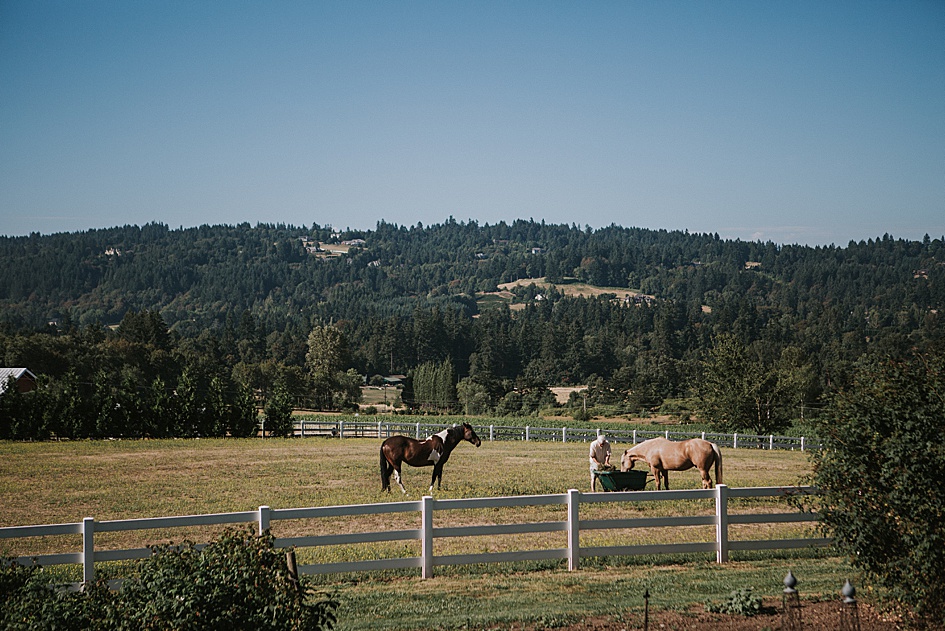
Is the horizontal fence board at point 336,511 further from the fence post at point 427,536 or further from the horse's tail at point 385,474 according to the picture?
the horse's tail at point 385,474

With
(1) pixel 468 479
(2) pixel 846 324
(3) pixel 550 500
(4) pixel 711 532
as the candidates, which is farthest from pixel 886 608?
(2) pixel 846 324

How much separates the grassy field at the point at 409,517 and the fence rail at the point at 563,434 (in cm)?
298

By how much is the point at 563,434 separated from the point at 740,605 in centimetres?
3259

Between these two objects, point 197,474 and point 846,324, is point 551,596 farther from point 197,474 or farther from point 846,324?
point 846,324

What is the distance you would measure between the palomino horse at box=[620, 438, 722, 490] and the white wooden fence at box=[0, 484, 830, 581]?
7.37 metres

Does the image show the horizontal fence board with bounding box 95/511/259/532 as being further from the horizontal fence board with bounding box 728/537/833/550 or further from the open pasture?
the horizontal fence board with bounding box 728/537/833/550

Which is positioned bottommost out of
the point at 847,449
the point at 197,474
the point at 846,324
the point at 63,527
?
the point at 197,474

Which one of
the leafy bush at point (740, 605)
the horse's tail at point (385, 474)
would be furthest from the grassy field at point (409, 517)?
the leafy bush at point (740, 605)

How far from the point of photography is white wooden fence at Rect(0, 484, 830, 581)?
9.39 meters

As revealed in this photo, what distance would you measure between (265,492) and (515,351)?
121 metres

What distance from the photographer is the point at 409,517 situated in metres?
16.0

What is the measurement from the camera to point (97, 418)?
136 feet

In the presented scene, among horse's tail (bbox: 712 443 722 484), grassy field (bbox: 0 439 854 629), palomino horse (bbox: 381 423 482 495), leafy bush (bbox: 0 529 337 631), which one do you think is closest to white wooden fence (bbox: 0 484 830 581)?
grassy field (bbox: 0 439 854 629)

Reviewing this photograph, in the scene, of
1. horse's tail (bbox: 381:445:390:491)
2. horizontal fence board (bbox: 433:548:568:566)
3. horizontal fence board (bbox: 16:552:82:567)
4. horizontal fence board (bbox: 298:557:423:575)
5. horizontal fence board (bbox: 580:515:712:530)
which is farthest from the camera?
horse's tail (bbox: 381:445:390:491)
